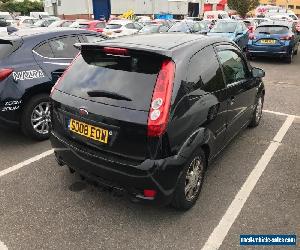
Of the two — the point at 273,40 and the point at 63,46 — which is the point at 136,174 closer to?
the point at 63,46

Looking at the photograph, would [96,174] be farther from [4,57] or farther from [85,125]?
[4,57]

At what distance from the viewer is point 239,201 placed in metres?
3.70

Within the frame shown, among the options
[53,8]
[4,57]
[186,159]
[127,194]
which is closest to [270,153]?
[186,159]

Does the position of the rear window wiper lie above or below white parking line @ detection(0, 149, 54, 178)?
above

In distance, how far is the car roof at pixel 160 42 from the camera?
3.12m

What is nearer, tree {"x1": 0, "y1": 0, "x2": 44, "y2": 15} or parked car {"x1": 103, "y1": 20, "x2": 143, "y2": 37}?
parked car {"x1": 103, "y1": 20, "x2": 143, "y2": 37}

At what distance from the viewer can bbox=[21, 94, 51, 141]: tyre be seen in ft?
16.3

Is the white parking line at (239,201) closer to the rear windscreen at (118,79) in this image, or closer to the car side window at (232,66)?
the car side window at (232,66)

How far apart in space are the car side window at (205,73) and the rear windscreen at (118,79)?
40cm

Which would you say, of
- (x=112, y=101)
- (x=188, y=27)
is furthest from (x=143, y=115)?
(x=188, y=27)

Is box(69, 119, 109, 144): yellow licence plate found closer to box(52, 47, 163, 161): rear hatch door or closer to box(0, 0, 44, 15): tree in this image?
box(52, 47, 163, 161): rear hatch door

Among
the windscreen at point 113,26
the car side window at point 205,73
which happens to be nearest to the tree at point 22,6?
the windscreen at point 113,26

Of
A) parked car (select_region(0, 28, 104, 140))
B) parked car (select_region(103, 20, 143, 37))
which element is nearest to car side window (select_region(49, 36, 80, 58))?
parked car (select_region(0, 28, 104, 140))

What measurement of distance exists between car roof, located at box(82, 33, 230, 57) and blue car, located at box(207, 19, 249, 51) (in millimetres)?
10683
